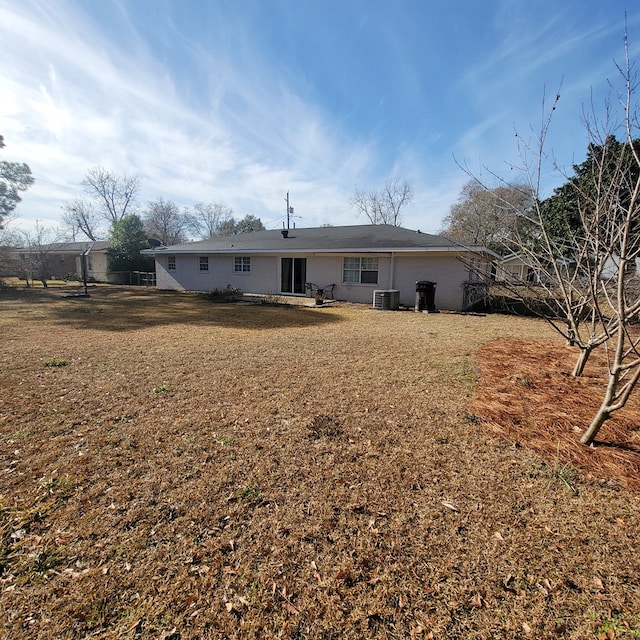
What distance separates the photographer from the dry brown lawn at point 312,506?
1.54 metres

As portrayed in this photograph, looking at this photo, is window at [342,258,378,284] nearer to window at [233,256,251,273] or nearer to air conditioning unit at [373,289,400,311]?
air conditioning unit at [373,289,400,311]

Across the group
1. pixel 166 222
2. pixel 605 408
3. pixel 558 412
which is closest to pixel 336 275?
pixel 558 412

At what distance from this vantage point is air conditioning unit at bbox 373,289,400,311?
1202 centimetres

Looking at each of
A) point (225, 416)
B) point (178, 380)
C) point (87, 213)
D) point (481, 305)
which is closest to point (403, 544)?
point (225, 416)

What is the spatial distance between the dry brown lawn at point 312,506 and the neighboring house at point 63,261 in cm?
2197

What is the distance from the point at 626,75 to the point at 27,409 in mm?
6254

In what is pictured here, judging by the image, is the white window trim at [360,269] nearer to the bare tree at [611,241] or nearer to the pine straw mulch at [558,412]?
the pine straw mulch at [558,412]

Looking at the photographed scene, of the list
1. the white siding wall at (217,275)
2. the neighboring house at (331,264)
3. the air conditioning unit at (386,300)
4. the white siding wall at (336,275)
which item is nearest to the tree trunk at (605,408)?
the neighboring house at (331,264)

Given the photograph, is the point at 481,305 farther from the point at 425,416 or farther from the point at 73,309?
the point at 73,309

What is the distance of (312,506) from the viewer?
7.20ft

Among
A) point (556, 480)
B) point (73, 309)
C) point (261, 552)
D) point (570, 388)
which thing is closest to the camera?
point (261, 552)

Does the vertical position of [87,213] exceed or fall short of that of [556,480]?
it exceeds it

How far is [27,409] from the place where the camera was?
3502 millimetres

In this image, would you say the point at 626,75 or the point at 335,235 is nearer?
the point at 626,75
